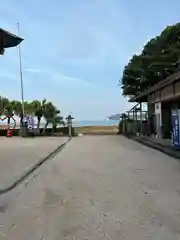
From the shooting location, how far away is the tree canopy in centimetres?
3775

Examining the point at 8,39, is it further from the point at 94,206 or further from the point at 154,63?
the point at 154,63

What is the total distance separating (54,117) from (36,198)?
4967cm

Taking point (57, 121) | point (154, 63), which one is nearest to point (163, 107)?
point (154, 63)

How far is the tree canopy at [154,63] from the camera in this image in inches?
1486

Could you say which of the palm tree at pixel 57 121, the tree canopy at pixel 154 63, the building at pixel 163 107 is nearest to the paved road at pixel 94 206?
the building at pixel 163 107

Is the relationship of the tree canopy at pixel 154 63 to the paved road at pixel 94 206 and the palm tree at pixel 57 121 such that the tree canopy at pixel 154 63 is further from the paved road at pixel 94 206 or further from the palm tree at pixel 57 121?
the paved road at pixel 94 206

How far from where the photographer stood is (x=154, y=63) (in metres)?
38.0

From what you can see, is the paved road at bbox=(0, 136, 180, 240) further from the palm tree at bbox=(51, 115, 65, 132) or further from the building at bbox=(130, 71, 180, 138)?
the palm tree at bbox=(51, 115, 65, 132)

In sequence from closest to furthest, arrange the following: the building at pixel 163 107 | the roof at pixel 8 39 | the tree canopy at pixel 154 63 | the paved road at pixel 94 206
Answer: the paved road at pixel 94 206, the roof at pixel 8 39, the building at pixel 163 107, the tree canopy at pixel 154 63

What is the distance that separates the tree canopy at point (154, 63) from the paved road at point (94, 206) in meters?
24.7

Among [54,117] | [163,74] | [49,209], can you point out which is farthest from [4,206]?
[54,117]

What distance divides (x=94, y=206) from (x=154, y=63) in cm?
3087

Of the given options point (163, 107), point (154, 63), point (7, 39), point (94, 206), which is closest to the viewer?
point (94, 206)

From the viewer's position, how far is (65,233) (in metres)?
6.28
